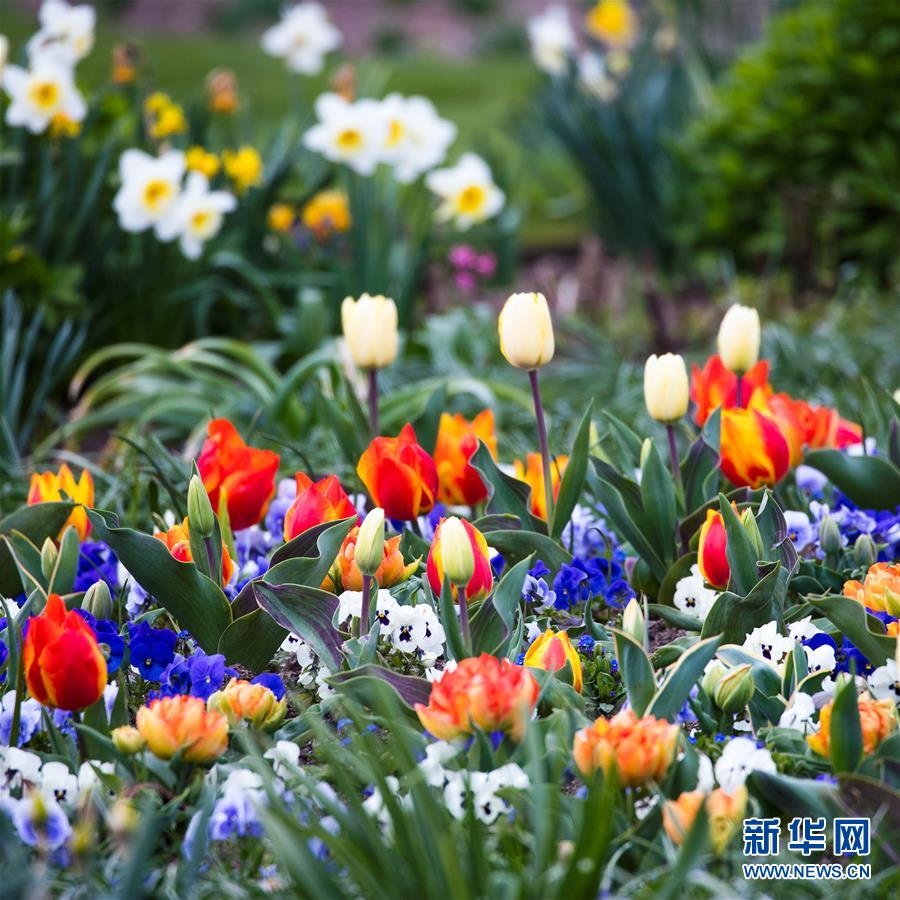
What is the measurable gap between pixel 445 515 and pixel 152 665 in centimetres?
63

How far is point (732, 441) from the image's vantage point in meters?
1.80

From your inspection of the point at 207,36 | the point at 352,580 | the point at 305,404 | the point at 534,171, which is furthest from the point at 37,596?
the point at 207,36

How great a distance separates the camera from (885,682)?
138 centimetres

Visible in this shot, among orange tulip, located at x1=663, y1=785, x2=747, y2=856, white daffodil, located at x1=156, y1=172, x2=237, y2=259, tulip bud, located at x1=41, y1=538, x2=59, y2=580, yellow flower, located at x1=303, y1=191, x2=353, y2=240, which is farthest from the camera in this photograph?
yellow flower, located at x1=303, y1=191, x2=353, y2=240

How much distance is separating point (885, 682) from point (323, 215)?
2.98 metres

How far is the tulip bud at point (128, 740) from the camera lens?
1.21 meters

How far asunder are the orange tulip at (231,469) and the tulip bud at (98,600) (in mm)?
Answer: 221

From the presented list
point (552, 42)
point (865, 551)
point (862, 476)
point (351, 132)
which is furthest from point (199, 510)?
point (552, 42)

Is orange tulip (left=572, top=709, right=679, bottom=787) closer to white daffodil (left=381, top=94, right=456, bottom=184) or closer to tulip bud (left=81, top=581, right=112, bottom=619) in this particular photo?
tulip bud (left=81, top=581, right=112, bottom=619)

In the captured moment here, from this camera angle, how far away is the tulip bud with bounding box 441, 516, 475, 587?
50.8 inches

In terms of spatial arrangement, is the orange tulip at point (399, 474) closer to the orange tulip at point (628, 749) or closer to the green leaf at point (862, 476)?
the orange tulip at point (628, 749)

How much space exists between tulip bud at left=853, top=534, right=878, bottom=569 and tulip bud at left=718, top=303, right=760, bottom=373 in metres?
0.34

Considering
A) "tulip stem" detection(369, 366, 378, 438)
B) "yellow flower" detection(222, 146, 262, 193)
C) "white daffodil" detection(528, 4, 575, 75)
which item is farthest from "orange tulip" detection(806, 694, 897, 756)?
"white daffodil" detection(528, 4, 575, 75)

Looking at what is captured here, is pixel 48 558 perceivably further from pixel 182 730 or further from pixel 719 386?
pixel 719 386
